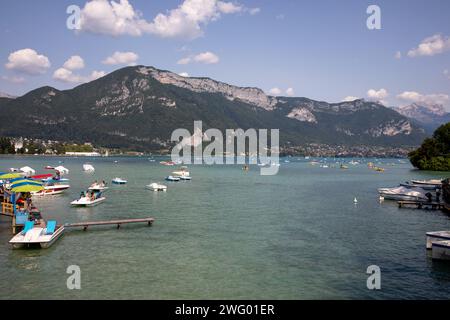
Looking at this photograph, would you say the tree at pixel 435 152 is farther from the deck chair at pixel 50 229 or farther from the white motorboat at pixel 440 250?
the deck chair at pixel 50 229

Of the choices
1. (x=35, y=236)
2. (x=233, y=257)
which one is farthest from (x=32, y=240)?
(x=233, y=257)

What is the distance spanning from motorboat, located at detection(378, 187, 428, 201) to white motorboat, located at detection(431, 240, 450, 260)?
3685cm

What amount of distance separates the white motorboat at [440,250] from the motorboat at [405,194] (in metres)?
36.8

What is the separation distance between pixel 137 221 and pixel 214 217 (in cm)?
1043

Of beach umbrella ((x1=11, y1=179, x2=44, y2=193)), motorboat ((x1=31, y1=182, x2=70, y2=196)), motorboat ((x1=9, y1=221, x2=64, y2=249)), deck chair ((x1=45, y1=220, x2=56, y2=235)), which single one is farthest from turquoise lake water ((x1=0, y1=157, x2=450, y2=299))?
motorboat ((x1=31, y1=182, x2=70, y2=196))

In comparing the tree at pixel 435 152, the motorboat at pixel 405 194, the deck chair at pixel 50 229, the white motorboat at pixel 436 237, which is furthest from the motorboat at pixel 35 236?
the tree at pixel 435 152

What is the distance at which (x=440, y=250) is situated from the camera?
98.7 ft

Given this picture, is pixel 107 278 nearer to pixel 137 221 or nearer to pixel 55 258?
pixel 55 258

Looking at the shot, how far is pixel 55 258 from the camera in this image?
2916 cm

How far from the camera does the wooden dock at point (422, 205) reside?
60.0m

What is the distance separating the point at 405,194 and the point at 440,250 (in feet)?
128

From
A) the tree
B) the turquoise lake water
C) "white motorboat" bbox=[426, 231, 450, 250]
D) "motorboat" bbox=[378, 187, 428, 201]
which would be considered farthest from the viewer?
the tree

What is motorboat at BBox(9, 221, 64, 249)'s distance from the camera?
101 feet

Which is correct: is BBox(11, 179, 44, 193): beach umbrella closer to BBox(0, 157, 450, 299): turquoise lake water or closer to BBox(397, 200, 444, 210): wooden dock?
BBox(0, 157, 450, 299): turquoise lake water
